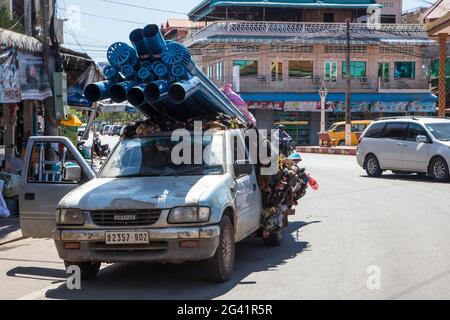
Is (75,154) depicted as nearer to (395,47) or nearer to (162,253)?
(162,253)

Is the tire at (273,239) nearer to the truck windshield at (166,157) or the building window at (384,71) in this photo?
the truck windshield at (166,157)

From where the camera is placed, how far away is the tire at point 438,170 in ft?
59.2

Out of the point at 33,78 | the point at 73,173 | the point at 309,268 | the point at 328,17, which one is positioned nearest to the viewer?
the point at 309,268

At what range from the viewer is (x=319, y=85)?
52062mm

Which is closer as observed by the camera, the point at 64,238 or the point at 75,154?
the point at 64,238

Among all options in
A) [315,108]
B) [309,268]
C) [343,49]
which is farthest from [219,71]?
[309,268]

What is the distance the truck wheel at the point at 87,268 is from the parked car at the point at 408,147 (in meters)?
13.0

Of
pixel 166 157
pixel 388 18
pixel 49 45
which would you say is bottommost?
pixel 166 157

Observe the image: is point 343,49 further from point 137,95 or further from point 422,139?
point 137,95

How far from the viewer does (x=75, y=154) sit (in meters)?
8.16

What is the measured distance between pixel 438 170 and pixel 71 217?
545 inches
